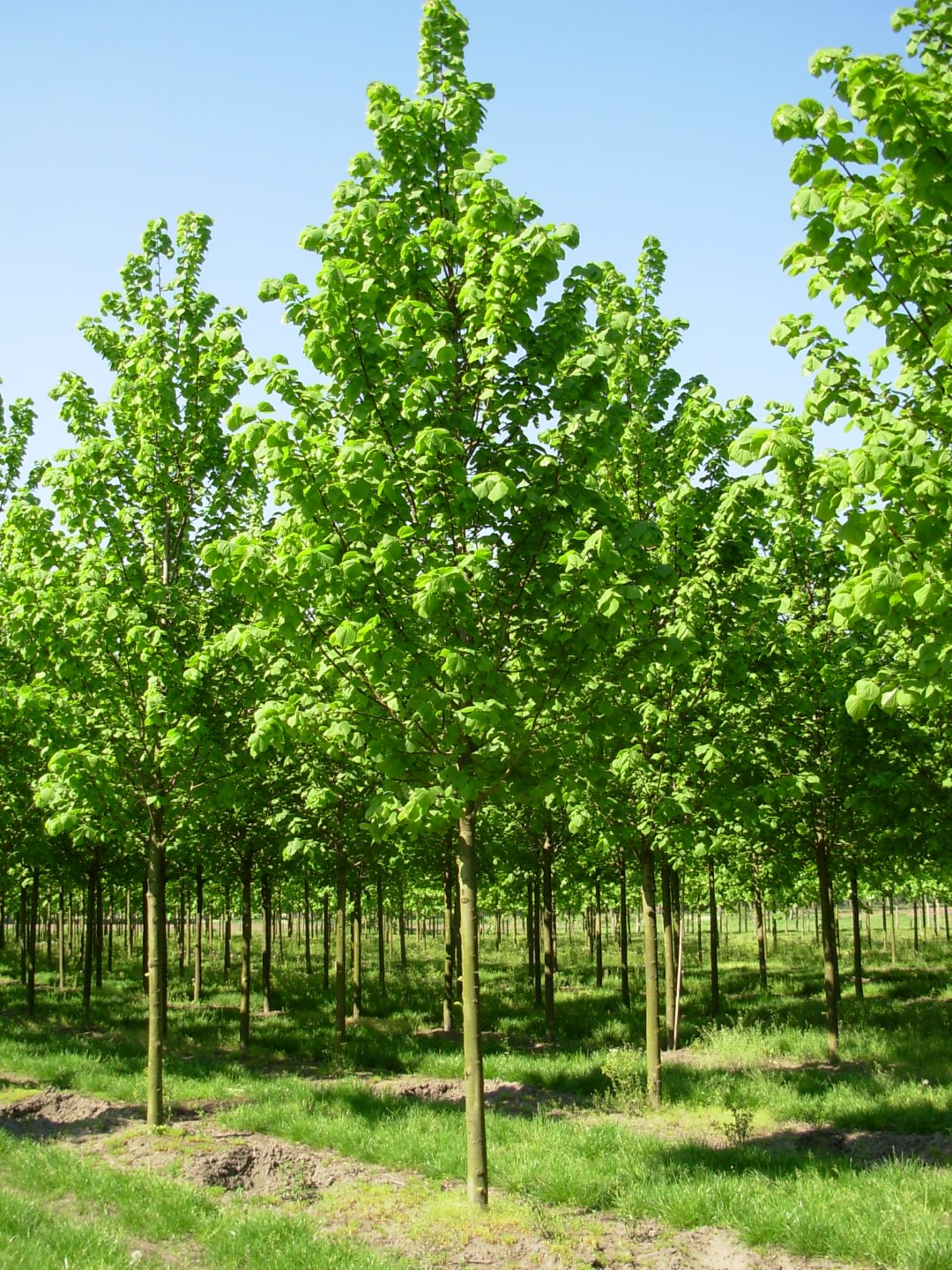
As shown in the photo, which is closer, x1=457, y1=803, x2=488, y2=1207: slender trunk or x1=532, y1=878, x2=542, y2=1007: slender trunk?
x1=457, y1=803, x2=488, y2=1207: slender trunk

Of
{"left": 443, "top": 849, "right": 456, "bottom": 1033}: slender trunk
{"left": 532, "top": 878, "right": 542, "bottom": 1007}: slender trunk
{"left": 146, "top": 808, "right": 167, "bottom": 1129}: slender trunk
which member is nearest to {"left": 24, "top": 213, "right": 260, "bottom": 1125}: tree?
{"left": 146, "top": 808, "right": 167, "bottom": 1129}: slender trunk

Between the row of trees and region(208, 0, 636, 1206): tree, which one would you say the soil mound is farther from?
region(208, 0, 636, 1206): tree

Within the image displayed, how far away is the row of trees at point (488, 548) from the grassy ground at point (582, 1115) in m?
1.40

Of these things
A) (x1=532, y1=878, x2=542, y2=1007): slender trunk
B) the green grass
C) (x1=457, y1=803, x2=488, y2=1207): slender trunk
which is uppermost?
(x1=457, y1=803, x2=488, y2=1207): slender trunk

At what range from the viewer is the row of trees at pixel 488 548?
18.3 ft

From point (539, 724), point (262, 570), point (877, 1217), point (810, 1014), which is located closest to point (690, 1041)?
point (810, 1014)

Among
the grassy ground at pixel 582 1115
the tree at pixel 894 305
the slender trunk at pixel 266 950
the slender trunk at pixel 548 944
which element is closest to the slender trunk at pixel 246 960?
the grassy ground at pixel 582 1115

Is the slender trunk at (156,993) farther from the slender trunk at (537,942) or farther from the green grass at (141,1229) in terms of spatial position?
the slender trunk at (537,942)

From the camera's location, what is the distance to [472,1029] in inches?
290

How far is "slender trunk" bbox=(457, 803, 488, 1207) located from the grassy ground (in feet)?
2.54

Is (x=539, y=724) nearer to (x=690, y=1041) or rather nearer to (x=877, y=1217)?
(x=877, y=1217)

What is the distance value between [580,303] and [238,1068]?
42.7ft

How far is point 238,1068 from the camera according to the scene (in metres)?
14.6

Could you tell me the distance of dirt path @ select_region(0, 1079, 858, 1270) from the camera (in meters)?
6.63
